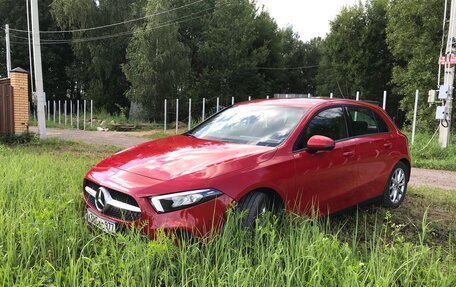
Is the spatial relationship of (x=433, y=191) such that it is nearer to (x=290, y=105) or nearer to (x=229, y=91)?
(x=290, y=105)

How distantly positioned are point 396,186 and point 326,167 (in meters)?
1.82

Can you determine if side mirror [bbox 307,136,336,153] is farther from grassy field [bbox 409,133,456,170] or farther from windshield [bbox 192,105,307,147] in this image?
grassy field [bbox 409,133,456,170]

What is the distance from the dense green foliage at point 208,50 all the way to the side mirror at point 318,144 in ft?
70.1

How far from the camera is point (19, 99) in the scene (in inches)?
498

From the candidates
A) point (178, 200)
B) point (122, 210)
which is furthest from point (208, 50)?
point (178, 200)

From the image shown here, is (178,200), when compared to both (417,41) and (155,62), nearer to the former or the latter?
(417,41)

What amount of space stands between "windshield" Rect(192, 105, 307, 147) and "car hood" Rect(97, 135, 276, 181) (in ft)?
0.80

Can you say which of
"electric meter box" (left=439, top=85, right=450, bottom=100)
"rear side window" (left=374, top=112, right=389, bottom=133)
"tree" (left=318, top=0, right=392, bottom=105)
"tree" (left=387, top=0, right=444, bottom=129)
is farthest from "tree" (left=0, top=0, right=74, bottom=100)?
"rear side window" (left=374, top=112, right=389, bottom=133)

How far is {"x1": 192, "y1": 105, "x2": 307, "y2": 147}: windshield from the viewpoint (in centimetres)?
442

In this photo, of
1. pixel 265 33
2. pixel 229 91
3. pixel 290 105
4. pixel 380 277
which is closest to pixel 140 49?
pixel 229 91

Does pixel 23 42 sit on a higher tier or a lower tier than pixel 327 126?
higher

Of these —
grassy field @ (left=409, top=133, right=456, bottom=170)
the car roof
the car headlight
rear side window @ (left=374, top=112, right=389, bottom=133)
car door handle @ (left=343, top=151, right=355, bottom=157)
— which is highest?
the car roof

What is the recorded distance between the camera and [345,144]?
4.82 m

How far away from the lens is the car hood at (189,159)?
357 cm
